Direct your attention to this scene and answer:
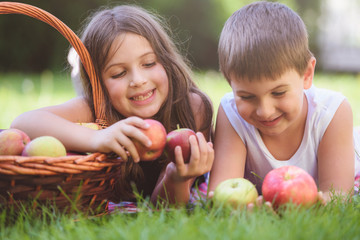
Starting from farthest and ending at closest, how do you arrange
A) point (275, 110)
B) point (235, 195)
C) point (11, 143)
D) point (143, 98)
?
point (143, 98), point (275, 110), point (11, 143), point (235, 195)

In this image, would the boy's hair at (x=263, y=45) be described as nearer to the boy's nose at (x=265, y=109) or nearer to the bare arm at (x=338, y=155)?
the boy's nose at (x=265, y=109)

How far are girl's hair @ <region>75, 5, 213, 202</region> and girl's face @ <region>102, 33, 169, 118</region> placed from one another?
5 centimetres

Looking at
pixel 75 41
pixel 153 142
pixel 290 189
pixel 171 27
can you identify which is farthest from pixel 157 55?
pixel 171 27

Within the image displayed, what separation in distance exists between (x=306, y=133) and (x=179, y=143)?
89cm

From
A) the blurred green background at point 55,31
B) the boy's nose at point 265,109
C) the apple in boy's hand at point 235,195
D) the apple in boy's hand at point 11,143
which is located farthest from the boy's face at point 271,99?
the blurred green background at point 55,31

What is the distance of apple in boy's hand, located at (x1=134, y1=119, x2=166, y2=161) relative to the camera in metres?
2.09

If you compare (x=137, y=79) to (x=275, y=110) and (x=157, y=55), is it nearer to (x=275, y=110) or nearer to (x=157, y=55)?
(x=157, y=55)

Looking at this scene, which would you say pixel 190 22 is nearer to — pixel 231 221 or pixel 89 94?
pixel 89 94

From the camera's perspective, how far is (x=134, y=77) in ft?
8.59

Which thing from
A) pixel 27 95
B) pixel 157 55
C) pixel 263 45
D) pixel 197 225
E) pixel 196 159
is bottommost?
pixel 27 95

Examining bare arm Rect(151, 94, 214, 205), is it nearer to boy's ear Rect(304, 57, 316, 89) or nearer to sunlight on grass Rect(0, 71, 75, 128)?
boy's ear Rect(304, 57, 316, 89)

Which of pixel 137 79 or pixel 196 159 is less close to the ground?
pixel 137 79

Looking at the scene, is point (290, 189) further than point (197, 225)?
Yes

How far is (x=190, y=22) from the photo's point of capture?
11.4 metres
